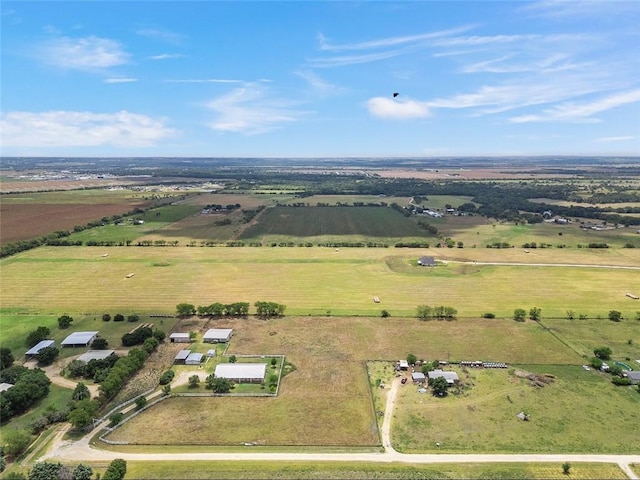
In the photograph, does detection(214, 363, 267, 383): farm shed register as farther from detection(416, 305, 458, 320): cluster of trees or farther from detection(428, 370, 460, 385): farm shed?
detection(416, 305, 458, 320): cluster of trees

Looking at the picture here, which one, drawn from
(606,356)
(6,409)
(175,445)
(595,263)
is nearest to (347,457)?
(175,445)

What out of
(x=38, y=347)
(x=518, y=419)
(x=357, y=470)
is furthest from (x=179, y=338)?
(x=518, y=419)

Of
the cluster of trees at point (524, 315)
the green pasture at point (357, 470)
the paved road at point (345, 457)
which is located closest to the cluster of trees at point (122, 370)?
the paved road at point (345, 457)

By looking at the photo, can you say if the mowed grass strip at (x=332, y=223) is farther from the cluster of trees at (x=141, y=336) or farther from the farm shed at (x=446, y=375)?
the farm shed at (x=446, y=375)

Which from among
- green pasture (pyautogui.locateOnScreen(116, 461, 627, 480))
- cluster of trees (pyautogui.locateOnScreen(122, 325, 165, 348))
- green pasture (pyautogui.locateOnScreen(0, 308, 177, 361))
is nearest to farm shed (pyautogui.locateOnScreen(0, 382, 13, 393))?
green pasture (pyautogui.locateOnScreen(0, 308, 177, 361))

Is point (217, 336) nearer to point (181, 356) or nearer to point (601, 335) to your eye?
point (181, 356)

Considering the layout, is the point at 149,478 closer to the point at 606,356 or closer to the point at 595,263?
the point at 606,356
